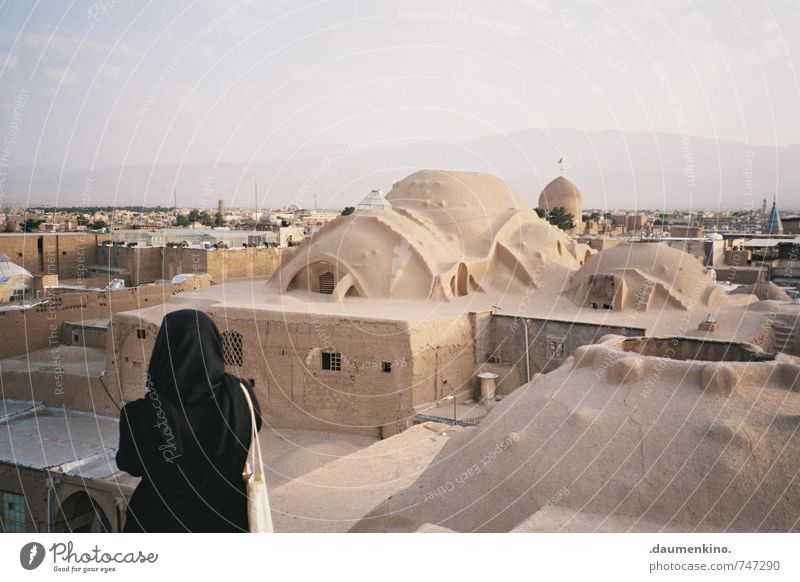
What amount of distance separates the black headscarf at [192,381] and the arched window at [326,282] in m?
16.0

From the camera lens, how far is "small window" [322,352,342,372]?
15195 millimetres

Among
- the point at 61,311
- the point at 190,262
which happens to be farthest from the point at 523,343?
the point at 190,262

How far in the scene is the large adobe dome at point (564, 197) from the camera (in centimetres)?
4116

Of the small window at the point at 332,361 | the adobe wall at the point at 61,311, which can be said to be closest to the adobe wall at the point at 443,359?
the small window at the point at 332,361

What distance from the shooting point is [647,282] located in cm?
1756

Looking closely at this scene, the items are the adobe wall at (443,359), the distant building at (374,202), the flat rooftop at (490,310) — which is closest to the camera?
the adobe wall at (443,359)

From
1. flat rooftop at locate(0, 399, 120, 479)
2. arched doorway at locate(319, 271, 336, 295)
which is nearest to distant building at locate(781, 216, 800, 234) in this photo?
arched doorway at locate(319, 271, 336, 295)

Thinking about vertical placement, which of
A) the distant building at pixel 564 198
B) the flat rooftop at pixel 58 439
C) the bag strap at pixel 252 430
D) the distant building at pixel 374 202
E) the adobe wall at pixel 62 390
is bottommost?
the flat rooftop at pixel 58 439

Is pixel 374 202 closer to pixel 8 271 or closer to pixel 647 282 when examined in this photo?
pixel 647 282

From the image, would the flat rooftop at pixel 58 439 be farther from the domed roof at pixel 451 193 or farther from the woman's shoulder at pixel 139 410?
the domed roof at pixel 451 193

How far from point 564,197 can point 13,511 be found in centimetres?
3508

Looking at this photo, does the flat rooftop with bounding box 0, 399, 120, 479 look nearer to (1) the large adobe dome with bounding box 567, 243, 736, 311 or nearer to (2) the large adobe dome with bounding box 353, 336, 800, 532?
(2) the large adobe dome with bounding box 353, 336, 800, 532

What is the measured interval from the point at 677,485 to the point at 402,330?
30.5 feet

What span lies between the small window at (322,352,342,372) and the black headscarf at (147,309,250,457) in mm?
11421
